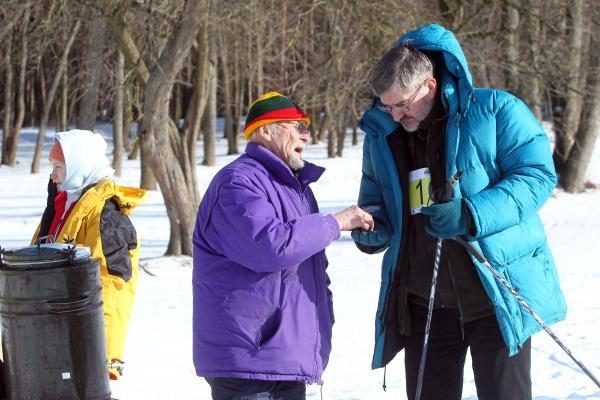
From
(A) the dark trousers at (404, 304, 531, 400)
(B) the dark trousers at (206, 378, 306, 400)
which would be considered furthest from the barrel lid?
(A) the dark trousers at (404, 304, 531, 400)

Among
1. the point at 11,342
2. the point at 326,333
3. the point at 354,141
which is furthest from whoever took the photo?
the point at 354,141

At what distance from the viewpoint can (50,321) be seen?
11.7 feet

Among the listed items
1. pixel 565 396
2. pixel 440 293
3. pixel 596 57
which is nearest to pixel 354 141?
pixel 596 57

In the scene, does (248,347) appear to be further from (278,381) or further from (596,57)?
(596,57)

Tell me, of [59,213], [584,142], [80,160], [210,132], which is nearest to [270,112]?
[80,160]

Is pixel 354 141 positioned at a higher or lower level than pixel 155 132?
lower

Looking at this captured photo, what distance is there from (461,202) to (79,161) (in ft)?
6.46

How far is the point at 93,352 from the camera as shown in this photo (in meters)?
3.70

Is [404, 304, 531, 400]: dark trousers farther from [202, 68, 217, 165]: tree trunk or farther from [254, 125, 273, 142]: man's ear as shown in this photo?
[202, 68, 217, 165]: tree trunk

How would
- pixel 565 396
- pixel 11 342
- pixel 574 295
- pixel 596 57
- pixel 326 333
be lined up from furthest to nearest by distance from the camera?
pixel 596 57
pixel 574 295
pixel 565 396
pixel 11 342
pixel 326 333

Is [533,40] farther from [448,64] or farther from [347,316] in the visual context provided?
[448,64]

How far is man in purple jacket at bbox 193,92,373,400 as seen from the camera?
9.30ft

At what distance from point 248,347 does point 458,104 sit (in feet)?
3.38

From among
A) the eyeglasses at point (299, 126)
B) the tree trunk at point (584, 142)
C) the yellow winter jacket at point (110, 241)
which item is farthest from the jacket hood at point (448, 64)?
the tree trunk at point (584, 142)
